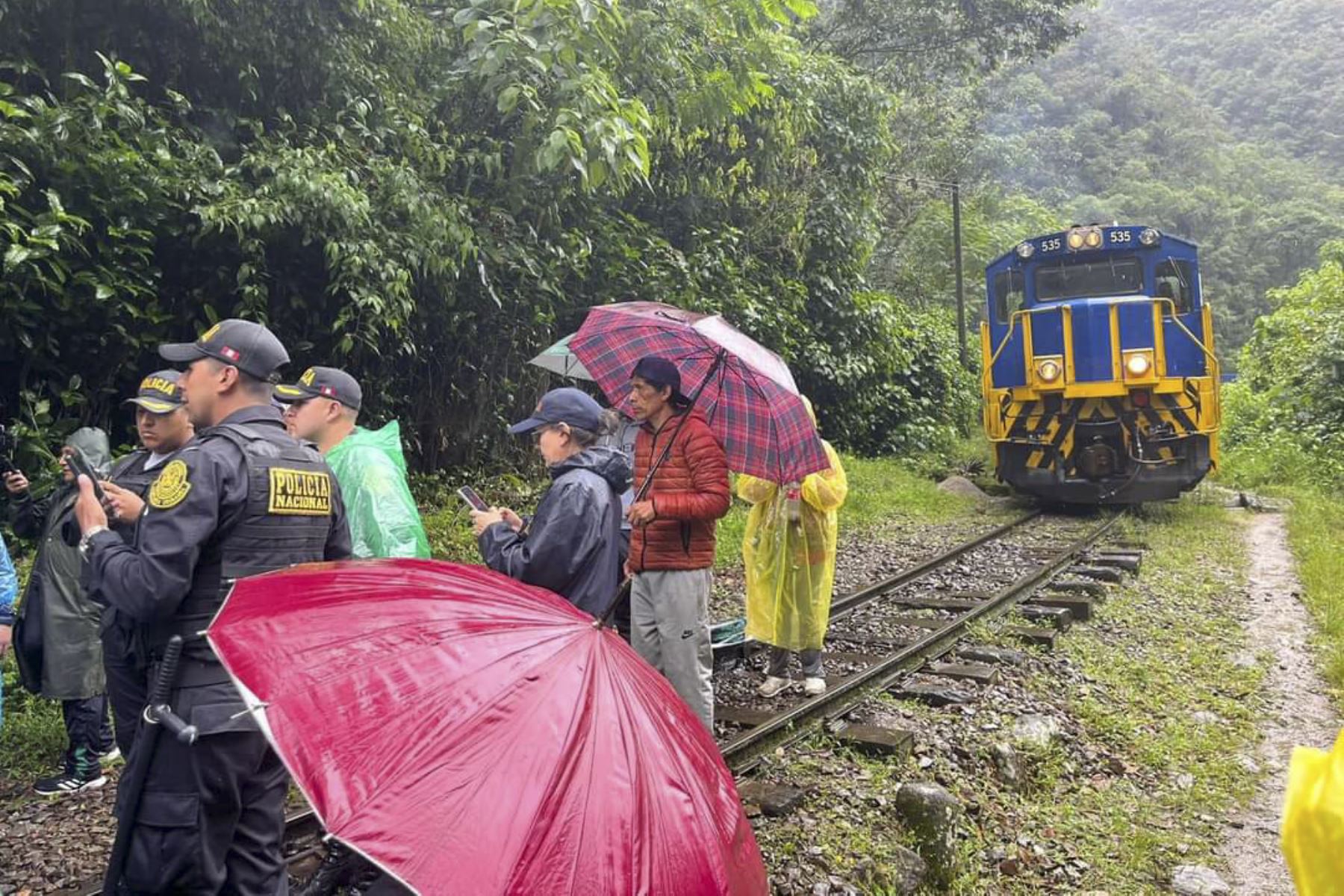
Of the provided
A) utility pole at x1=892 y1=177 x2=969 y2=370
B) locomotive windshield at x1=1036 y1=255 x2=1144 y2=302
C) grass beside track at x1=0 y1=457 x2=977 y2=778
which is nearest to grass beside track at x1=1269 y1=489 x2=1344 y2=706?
locomotive windshield at x1=1036 y1=255 x2=1144 y2=302

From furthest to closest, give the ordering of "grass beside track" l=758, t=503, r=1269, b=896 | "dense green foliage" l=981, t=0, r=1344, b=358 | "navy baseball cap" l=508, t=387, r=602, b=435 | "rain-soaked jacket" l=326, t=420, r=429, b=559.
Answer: "dense green foliage" l=981, t=0, r=1344, b=358 → "grass beside track" l=758, t=503, r=1269, b=896 → "rain-soaked jacket" l=326, t=420, r=429, b=559 → "navy baseball cap" l=508, t=387, r=602, b=435

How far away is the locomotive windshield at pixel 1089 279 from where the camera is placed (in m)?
12.3

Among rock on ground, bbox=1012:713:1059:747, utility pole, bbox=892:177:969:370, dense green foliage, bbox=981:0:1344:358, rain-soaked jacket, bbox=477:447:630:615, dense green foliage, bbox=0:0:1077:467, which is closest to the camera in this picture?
rain-soaked jacket, bbox=477:447:630:615

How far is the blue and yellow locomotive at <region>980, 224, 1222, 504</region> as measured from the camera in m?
11.8

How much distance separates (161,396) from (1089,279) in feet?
38.4

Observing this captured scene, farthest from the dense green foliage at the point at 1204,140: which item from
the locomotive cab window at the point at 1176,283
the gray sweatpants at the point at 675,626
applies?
the gray sweatpants at the point at 675,626

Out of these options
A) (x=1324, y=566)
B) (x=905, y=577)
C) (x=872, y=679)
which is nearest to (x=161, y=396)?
(x=872, y=679)

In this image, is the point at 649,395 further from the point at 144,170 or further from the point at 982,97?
the point at 982,97

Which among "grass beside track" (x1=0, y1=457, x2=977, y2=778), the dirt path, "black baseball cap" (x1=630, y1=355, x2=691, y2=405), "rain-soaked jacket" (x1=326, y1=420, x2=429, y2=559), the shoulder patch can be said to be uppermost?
"black baseball cap" (x1=630, y1=355, x2=691, y2=405)

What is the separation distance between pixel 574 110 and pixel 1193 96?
193 feet

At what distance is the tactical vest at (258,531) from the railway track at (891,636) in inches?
49.2

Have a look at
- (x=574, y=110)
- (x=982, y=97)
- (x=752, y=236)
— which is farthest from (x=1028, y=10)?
(x=574, y=110)

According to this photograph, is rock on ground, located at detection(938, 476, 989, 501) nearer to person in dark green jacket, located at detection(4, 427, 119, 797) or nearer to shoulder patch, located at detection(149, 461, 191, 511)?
person in dark green jacket, located at detection(4, 427, 119, 797)

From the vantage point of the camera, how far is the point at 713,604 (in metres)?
7.98
